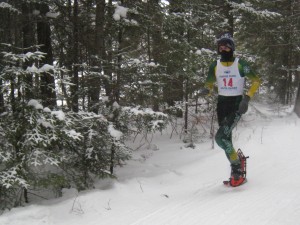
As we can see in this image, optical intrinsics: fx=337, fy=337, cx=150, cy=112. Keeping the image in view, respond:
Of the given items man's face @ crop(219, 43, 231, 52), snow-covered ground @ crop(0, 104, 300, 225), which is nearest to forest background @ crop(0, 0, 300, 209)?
snow-covered ground @ crop(0, 104, 300, 225)

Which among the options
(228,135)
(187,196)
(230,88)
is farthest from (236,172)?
(230,88)

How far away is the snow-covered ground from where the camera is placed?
188 inches

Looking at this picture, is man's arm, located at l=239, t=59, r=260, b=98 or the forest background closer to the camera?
the forest background

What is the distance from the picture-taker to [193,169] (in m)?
7.97

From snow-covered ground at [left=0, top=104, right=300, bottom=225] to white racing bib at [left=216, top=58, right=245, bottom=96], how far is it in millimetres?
1746

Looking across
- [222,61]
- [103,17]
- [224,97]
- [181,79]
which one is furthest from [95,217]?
[181,79]

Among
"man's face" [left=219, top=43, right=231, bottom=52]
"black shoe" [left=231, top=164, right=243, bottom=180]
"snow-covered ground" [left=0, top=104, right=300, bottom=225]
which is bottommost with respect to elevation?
"snow-covered ground" [left=0, top=104, right=300, bottom=225]

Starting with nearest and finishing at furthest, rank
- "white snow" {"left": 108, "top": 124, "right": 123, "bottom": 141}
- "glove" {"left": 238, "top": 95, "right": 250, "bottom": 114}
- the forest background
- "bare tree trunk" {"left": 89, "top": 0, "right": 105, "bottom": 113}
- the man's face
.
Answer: the forest background
"glove" {"left": 238, "top": 95, "right": 250, "bottom": 114}
the man's face
"white snow" {"left": 108, "top": 124, "right": 123, "bottom": 141}
"bare tree trunk" {"left": 89, "top": 0, "right": 105, "bottom": 113}

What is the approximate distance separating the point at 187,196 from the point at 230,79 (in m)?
2.25

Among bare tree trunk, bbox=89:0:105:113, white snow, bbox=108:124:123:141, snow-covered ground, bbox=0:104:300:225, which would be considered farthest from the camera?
bare tree trunk, bbox=89:0:105:113

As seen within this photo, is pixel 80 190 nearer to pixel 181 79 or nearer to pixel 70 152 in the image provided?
pixel 70 152

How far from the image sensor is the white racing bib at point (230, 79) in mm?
6109

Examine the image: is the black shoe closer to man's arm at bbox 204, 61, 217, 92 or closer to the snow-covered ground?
the snow-covered ground

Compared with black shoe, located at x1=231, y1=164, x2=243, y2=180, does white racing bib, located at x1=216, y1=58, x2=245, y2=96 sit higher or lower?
higher
